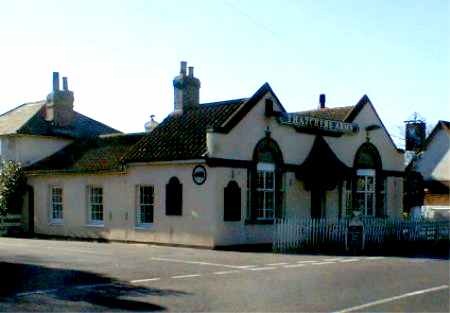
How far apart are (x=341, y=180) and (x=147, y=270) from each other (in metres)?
13.7

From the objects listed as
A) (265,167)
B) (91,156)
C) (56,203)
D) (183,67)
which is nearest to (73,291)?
(265,167)

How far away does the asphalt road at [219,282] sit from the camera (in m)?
10.5

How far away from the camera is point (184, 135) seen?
24750mm

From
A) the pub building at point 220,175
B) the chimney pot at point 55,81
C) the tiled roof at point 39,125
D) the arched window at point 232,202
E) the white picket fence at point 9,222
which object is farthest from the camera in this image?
the chimney pot at point 55,81

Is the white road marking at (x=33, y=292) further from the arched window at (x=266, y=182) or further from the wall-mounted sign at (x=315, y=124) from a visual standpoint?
the wall-mounted sign at (x=315, y=124)

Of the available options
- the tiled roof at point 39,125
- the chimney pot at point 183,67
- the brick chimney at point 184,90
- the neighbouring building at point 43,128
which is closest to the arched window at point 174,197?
the brick chimney at point 184,90

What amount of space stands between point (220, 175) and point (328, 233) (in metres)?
4.34

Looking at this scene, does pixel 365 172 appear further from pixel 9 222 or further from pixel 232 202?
pixel 9 222

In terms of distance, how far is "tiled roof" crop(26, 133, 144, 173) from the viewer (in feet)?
89.7

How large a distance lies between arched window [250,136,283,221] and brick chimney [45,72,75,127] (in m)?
13.5

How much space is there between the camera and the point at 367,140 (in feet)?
96.6

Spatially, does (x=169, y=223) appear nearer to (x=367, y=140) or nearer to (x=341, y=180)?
(x=341, y=180)

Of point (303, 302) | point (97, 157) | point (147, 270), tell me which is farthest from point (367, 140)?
point (303, 302)

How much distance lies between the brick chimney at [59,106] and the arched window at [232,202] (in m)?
13.8
